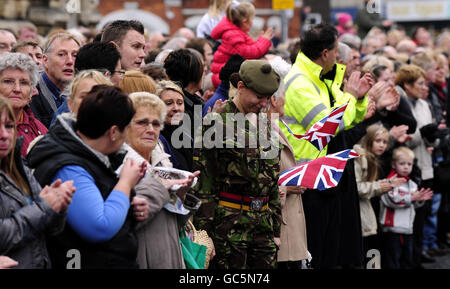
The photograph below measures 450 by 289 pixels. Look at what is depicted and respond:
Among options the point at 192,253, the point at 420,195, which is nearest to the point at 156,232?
the point at 192,253

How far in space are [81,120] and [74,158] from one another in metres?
0.19

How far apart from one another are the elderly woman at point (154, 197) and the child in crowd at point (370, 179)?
3804 millimetres

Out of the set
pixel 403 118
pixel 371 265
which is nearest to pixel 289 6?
pixel 403 118

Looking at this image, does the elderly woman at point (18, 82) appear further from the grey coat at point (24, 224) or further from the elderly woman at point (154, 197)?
the grey coat at point (24, 224)

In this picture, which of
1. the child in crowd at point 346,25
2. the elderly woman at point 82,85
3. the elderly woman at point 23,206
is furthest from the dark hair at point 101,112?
the child in crowd at point 346,25

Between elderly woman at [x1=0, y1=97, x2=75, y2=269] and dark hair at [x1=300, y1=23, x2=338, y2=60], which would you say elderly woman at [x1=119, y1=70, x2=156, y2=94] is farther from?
dark hair at [x1=300, y1=23, x2=338, y2=60]

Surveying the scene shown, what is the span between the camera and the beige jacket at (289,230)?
6281 mm

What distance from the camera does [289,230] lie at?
249 inches

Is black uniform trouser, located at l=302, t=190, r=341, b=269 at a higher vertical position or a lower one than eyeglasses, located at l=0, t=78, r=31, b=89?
lower

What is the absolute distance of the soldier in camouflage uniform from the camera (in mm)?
5449

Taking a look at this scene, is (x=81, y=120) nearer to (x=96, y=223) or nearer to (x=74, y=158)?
(x=74, y=158)

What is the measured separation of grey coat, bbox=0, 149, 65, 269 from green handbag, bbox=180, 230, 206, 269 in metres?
1.02

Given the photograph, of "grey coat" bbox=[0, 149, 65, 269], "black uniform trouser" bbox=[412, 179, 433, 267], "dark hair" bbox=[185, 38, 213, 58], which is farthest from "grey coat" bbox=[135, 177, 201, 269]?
"black uniform trouser" bbox=[412, 179, 433, 267]

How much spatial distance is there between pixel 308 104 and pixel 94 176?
120 inches
